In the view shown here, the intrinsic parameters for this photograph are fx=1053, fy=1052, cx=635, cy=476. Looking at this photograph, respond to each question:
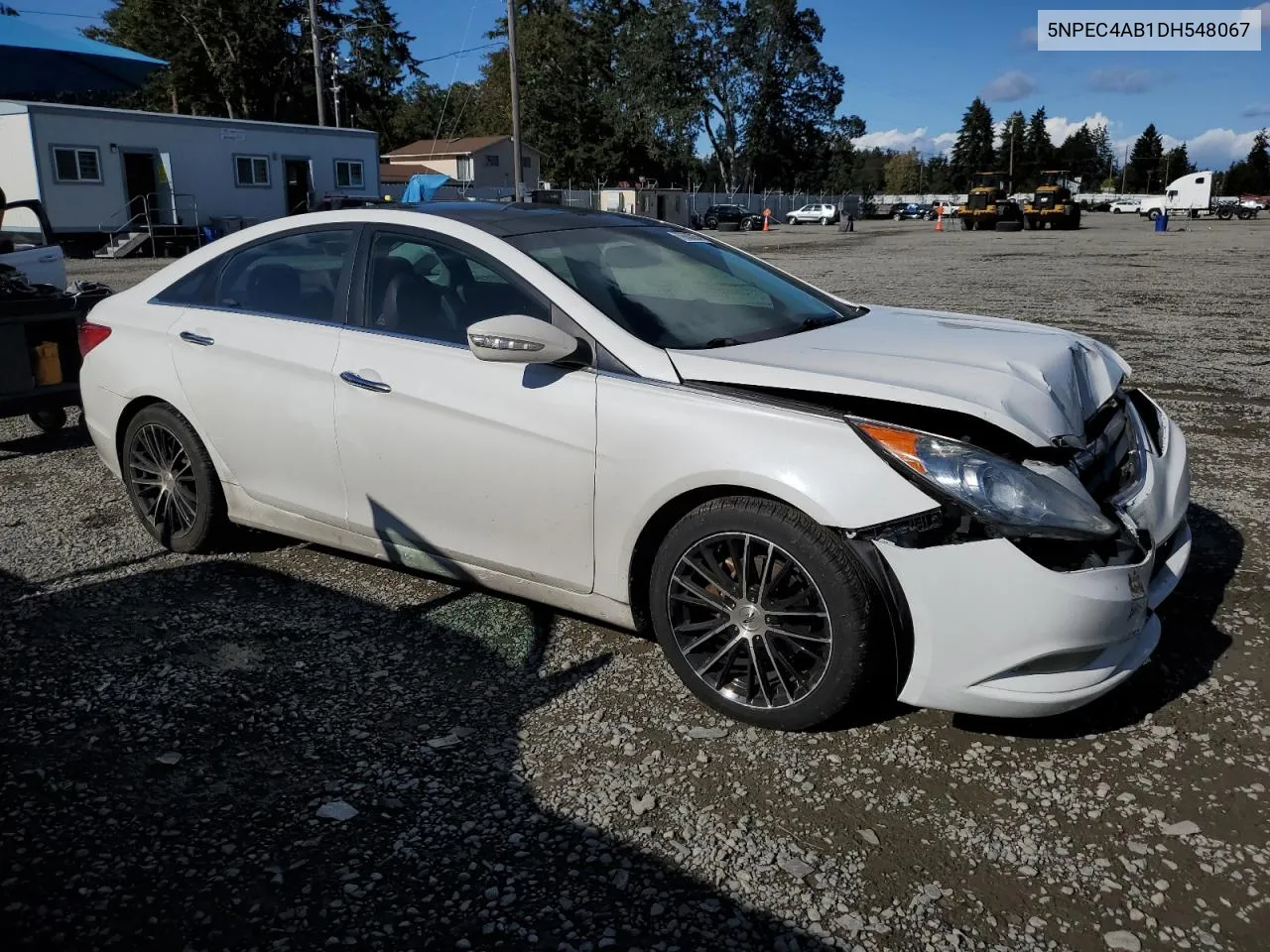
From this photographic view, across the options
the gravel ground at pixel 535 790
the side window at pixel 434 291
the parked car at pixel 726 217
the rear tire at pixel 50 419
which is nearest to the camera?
the gravel ground at pixel 535 790

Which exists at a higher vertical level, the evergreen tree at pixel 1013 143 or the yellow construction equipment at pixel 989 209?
the evergreen tree at pixel 1013 143

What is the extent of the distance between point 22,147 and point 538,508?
30569mm

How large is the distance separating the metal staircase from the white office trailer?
0.13 ft

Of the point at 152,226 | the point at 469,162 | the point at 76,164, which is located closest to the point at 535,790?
the point at 152,226

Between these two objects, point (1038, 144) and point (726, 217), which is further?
point (1038, 144)

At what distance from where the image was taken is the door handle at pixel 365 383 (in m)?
3.89

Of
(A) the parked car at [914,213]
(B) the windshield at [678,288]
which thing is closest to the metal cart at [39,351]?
(B) the windshield at [678,288]

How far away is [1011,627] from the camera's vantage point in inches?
112

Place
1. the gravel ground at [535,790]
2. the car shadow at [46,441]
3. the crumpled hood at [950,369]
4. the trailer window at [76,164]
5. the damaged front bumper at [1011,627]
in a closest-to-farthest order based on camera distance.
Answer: the gravel ground at [535,790]
the damaged front bumper at [1011,627]
the crumpled hood at [950,369]
the car shadow at [46,441]
the trailer window at [76,164]

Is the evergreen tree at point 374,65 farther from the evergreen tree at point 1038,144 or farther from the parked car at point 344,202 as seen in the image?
the evergreen tree at point 1038,144

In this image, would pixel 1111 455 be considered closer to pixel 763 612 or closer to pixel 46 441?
pixel 763 612

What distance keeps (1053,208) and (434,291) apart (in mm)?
48857

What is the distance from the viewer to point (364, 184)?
38.9m

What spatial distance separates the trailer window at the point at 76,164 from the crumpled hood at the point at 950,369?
101 ft
